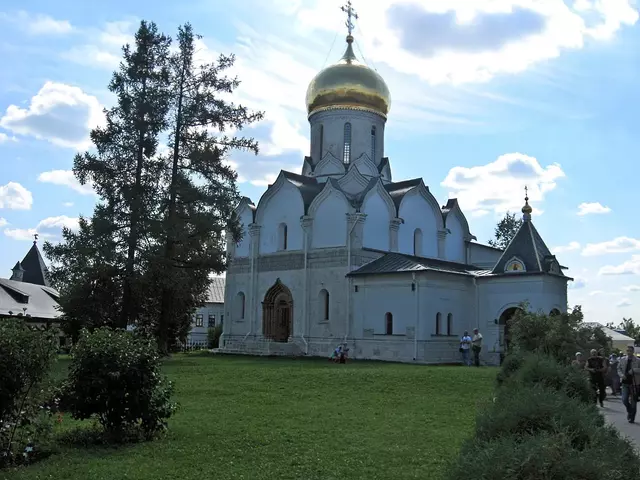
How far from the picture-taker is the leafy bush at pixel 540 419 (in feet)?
15.0

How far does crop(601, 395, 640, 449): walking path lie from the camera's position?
1000cm

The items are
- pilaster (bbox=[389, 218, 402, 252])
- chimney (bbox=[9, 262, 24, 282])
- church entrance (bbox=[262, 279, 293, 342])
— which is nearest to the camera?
pilaster (bbox=[389, 218, 402, 252])

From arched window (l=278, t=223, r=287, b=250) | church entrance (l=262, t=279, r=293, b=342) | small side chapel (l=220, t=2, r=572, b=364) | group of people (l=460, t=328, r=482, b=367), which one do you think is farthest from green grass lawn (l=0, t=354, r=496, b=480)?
arched window (l=278, t=223, r=287, b=250)

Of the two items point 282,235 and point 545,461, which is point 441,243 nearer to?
point 282,235

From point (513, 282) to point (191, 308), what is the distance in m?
13.7

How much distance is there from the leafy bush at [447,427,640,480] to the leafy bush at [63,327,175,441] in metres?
5.30

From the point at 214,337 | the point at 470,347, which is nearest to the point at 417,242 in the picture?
the point at 470,347

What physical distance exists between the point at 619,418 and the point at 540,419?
841 cm

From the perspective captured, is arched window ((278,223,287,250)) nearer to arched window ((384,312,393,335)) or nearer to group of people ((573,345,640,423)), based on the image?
arched window ((384,312,393,335))

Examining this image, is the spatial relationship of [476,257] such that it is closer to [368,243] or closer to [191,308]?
[368,243]

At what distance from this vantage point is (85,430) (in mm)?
8719

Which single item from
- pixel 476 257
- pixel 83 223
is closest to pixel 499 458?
pixel 83 223

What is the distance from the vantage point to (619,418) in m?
12.1

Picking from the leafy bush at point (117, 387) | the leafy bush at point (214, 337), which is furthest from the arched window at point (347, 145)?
the leafy bush at point (117, 387)
